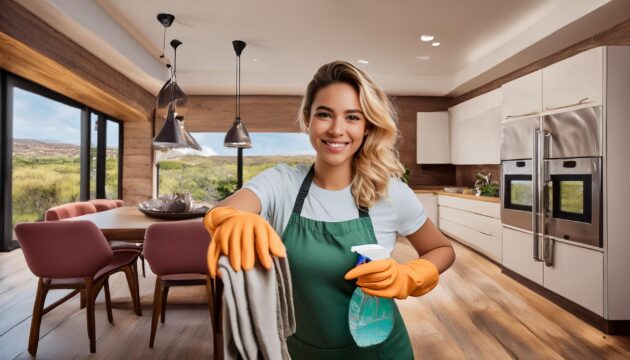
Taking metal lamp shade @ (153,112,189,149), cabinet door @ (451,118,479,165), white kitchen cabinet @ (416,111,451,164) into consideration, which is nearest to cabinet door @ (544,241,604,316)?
cabinet door @ (451,118,479,165)

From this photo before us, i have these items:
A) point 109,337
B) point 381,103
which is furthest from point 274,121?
point 381,103

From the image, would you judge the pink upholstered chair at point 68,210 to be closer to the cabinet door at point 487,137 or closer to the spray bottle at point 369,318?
the spray bottle at point 369,318

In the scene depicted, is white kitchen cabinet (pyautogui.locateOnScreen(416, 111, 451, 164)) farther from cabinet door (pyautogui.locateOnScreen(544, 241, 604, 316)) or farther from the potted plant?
cabinet door (pyautogui.locateOnScreen(544, 241, 604, 316))

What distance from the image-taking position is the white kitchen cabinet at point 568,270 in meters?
2.77

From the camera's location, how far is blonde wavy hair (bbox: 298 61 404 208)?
0.97m

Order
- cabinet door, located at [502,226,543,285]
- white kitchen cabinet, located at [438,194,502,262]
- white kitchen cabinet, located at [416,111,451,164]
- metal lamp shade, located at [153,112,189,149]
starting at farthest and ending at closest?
white kitchen cabinet, located at [416,111,451,164] → white kitchen cabinet, located at [438,194,502,262] → metal lamp shade, located at [153,112,189,149] → cabinet door, located at [502,226,543,285]

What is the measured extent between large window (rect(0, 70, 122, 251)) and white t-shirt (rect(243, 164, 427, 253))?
4471mm

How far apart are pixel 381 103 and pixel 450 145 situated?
607 cm

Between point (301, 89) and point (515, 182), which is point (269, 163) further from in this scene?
point (515, 182)

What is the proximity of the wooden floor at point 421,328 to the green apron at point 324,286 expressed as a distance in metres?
1.59

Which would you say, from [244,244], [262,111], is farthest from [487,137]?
[244,244]

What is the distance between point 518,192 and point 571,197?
0.74m

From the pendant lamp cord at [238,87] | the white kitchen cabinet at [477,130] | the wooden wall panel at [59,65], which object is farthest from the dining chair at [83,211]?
the white kitchen cabinet at [477,130]

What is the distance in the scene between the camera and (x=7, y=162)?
13.7 feet
